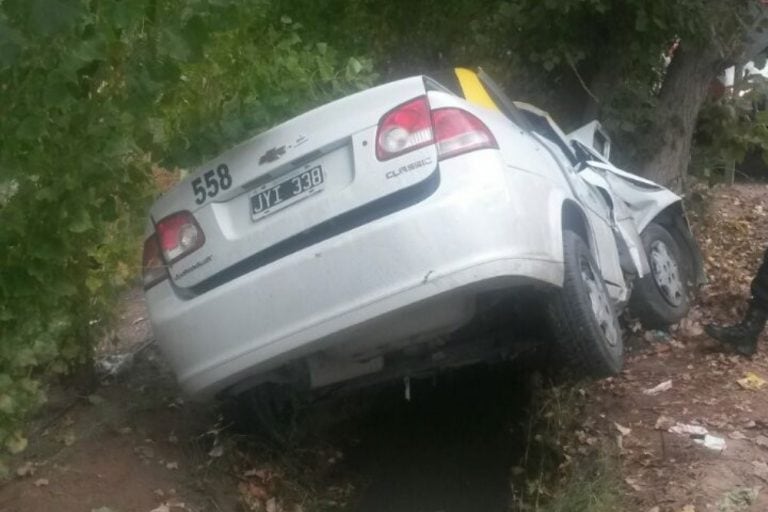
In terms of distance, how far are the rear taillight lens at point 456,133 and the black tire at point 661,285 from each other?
2591mm

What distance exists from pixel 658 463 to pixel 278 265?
1943mm

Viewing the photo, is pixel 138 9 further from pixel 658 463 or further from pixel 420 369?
pixel 658 463

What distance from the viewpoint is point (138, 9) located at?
344 centimetres

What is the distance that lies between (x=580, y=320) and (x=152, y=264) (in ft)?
5.99

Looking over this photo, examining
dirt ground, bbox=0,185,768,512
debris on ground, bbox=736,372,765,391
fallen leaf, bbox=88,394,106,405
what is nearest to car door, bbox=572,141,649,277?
dirt ground, bbox=0,185,768,512

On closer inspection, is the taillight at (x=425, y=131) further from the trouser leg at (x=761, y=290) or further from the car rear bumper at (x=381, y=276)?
the trouser leg at (x=761, y=290)

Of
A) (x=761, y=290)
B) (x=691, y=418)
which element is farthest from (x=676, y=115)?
(x=691, y=418)

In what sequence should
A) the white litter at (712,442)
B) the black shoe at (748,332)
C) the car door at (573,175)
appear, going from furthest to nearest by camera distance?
the black shoe at (748,332) → the car door at (573,175) → the white litter at (712,442)

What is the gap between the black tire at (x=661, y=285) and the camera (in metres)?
6.60

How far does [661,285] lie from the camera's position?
678 centimetres

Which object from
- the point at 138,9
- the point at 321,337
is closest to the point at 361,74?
the point at 321,337

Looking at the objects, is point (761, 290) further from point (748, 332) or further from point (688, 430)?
point (688, 430)

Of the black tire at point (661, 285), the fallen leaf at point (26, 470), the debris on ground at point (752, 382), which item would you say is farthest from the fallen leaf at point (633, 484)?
the fallen leaf at point (26, 470)

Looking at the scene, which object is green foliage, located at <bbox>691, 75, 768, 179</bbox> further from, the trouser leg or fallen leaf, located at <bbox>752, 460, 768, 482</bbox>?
fallen leaf, located at <bbox>752, 460, 768, 482</bbox>
